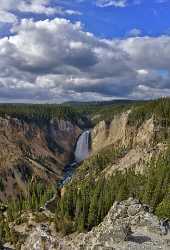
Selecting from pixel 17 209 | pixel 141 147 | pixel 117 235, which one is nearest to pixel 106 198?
pixel 17 209

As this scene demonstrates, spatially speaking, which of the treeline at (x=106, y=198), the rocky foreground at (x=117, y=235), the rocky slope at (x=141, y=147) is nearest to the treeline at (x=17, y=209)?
the rocky foreground at (x=117, y=235)

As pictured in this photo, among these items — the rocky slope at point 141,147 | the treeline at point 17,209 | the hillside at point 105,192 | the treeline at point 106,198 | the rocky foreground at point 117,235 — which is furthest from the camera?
the rocky slope at point 141,147

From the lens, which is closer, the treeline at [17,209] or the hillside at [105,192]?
the hillside at [105,192]

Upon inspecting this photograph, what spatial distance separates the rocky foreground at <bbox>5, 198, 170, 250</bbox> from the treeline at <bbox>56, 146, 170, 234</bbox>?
471cm

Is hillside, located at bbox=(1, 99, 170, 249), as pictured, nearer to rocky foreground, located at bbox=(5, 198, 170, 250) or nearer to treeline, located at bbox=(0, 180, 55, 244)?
treeline, located at bbox=(0, 180, 55, 244)

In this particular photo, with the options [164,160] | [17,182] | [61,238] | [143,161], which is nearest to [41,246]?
[61,238]

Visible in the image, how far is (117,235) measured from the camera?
53.9 m

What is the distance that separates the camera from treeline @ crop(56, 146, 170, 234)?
96.4 meters

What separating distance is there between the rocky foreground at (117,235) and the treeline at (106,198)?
4709mm

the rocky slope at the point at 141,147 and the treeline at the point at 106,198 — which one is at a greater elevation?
the rocky slope at the point at 141,147

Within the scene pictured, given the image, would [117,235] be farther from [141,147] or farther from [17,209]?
[141,147]

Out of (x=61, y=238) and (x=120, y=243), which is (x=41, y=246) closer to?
(x=61, y=238)

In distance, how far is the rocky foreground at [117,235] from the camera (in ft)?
175

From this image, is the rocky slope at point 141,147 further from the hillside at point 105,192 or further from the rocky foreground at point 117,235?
the rocky foreground at point 117,235
